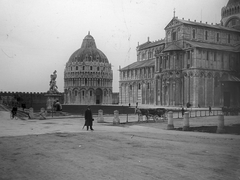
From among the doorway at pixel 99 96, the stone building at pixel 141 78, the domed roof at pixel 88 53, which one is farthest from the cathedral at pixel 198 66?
the domed roof at pixel 88 53

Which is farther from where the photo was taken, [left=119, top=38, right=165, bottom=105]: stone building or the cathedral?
[left=119, top=38, right=165, bottom=105]: stone building

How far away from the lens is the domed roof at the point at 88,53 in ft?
394

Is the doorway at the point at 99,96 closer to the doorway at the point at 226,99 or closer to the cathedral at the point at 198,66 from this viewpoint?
the cathedral at the point at 198,66

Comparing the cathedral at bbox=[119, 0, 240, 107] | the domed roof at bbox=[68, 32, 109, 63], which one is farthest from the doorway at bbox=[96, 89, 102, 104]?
the cathedral at bbox=[119, 0, 240, 107]

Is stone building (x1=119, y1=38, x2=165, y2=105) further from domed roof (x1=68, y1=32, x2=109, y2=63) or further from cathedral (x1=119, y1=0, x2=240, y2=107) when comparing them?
domed roof (x1=68, y1=32, x2=109, y2=63)

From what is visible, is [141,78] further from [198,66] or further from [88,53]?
[88,53]

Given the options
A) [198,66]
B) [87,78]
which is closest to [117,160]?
[198,66]

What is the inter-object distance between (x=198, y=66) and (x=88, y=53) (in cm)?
7548

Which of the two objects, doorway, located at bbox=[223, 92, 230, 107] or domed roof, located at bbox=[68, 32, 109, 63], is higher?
domed roof, located at bbox=[68, 32, 109, 63]

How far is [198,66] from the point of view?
5103cm

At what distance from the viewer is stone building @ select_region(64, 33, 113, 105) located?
11550 centimetres

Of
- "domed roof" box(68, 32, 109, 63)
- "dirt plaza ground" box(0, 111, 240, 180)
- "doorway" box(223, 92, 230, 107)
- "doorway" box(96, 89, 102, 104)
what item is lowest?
"dirt plaza ground" box(0, 111, 240, 180)

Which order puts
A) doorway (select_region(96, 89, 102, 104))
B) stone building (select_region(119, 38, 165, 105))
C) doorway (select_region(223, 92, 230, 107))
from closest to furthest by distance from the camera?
doorway (select_region(223, 92, 230, 107)) < stone building (select_region(119, 38, 165, 105)) < doorway (select_region(96, 89, 102, 104))

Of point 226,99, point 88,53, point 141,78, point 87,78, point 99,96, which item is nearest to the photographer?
point 226,99
